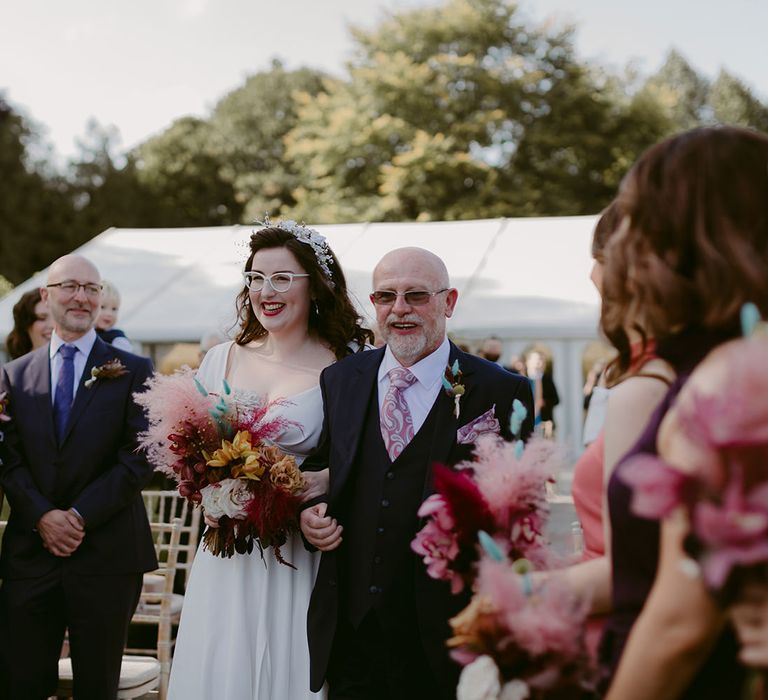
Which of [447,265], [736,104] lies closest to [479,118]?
[447,265]

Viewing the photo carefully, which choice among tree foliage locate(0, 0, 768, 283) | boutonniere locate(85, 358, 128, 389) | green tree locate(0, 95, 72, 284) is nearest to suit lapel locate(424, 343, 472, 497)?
boutonniere locate(85, 358, 128, 389)

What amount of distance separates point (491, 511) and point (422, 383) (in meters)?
1.29

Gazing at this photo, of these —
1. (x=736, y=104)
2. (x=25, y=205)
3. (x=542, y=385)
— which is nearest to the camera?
(x=542, y=385)

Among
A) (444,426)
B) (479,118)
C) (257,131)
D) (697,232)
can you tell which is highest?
(257,131)

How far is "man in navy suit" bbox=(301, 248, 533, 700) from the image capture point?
10.4 feet

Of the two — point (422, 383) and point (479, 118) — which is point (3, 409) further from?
point (479, 118)

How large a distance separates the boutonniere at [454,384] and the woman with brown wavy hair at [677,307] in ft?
4.91

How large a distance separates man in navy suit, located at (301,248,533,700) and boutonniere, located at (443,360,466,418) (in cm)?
2

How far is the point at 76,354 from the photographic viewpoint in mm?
4605

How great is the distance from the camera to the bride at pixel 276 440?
145 inches

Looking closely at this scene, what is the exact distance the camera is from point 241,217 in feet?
120

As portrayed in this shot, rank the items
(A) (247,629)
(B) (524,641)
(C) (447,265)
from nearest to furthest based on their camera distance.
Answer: (B) (524,641) < (A) (247,629) < (C) (447,265)

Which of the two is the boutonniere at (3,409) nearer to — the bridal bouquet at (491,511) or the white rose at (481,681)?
the bridal bouquet at (491,511)

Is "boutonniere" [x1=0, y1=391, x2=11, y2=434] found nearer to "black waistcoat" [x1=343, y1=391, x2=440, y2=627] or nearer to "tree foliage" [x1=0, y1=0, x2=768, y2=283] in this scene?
"black waistcoat" [x1=343, y1=391, x2=440, y2=627]
